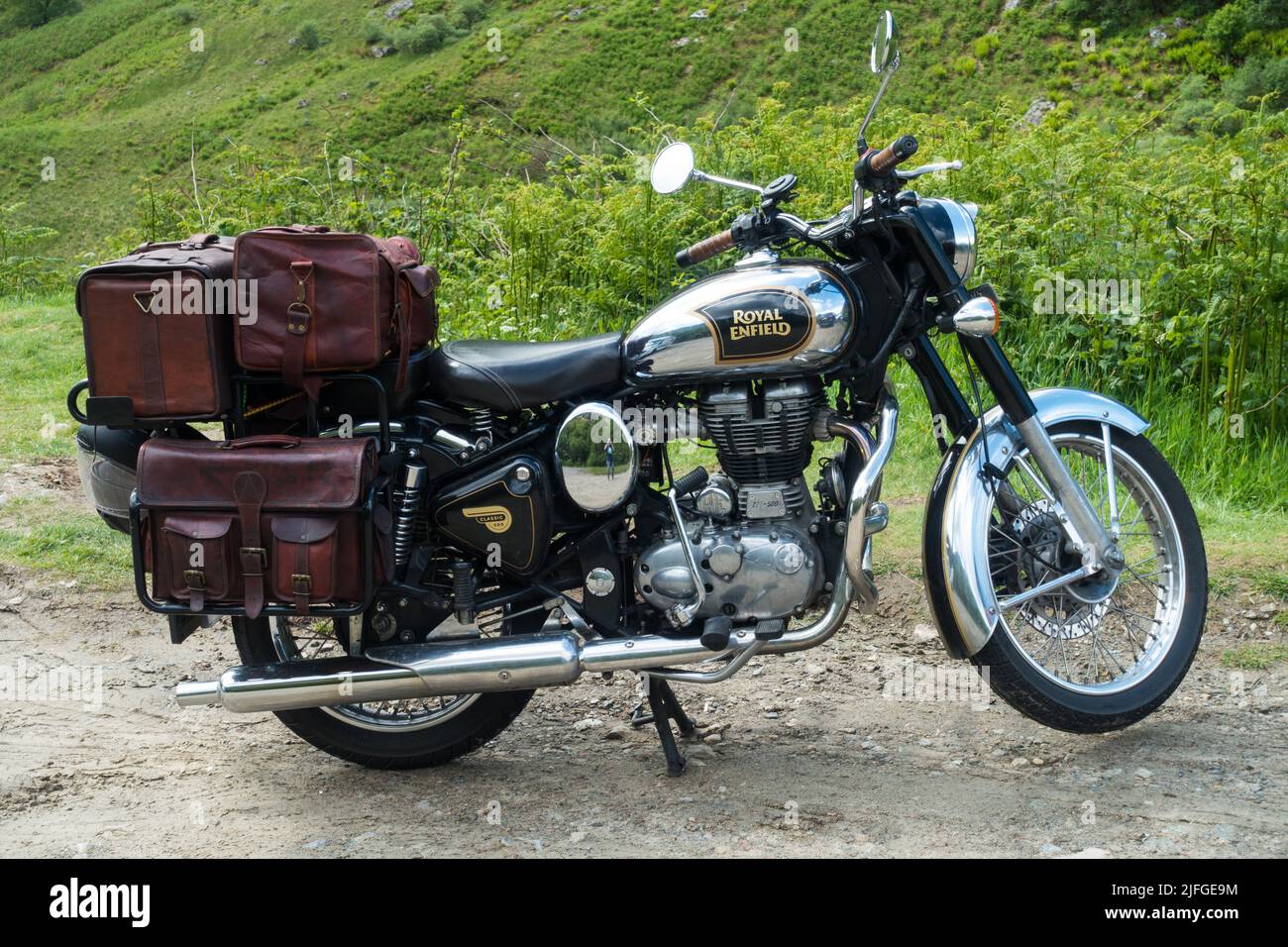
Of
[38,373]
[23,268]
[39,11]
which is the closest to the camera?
[38,373]

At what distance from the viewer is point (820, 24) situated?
47.3m

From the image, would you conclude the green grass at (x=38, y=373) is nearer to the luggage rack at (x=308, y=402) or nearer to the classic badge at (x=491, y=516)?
the luggage rack at (x=308, y=402)

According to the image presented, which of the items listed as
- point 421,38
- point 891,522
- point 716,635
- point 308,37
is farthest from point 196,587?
point 308,37

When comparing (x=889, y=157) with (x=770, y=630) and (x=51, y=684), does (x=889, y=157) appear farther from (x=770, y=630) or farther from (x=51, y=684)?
(x=51, y=684)

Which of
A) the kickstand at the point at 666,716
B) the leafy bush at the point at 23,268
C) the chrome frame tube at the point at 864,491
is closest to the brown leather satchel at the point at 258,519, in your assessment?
the kickstand at the point at 666,716

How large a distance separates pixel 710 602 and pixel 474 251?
649 centimetres

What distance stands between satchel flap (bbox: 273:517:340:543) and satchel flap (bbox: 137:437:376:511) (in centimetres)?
4

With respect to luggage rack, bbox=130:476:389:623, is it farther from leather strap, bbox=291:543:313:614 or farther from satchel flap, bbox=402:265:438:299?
satchel flap, bbox=402:265:438:299

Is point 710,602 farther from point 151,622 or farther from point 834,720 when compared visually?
point 151,622

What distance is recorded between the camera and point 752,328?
11.6ft

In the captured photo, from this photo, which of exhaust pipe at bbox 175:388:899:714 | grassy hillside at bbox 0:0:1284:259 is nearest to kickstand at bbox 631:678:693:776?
exhaust pipe at bbox 175:388:899:714

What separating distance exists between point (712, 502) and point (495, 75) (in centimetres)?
5053

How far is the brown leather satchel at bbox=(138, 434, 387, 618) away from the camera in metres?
3.36
